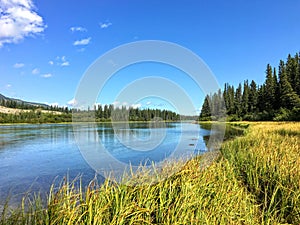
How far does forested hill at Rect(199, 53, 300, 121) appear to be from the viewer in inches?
1838

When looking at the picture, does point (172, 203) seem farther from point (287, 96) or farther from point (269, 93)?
point (269, 93)

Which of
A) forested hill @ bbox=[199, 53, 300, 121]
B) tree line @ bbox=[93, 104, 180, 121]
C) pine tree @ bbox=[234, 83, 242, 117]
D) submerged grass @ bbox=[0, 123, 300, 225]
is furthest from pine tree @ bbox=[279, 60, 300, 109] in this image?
submerged grass @ bbox=[0, 123, 300, 225]

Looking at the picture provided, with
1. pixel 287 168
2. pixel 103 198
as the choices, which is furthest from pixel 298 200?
pixel 103 198

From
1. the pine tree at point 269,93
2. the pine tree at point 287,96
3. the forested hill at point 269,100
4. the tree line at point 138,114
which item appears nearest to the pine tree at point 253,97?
the forested hill at point 269,100

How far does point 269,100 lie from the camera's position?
2172 inches

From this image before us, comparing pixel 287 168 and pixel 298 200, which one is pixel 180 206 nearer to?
pixel 298 200

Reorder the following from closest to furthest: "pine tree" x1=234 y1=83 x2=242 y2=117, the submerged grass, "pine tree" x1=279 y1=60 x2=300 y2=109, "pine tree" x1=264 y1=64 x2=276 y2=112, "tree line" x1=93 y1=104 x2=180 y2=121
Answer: the submerged grass → "tree line" x1=93 y1=104 x2=180 y2=121 → "pine tree" x1=279 y1=60 x2=300 y2=109 → "pine tree" x1=264 y1=64 x2=276 y2=112 → "pine tree" x1=234 y1=83 x2=242 y2=117

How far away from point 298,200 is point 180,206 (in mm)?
2404

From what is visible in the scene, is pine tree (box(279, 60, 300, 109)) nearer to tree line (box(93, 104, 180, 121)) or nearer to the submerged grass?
tree line (box(93, 104, 180, 121))

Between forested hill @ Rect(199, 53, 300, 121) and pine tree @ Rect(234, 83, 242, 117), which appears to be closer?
forested hill @ Rect(199, 53, 300, 121)

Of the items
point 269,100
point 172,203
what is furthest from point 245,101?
point 172,203

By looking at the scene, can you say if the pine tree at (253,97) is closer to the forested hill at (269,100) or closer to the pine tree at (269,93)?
the forested hill at (269,100)

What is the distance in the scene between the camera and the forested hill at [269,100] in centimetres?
4669

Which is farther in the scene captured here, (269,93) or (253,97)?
(253,97)
